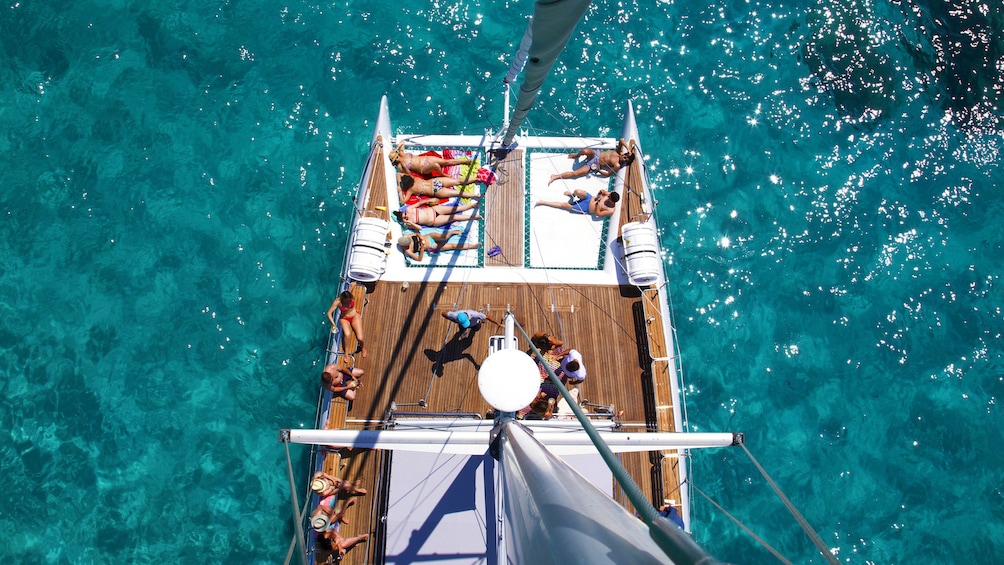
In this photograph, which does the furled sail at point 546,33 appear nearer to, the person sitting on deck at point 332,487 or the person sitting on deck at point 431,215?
the person sitting on deck at point 431,215

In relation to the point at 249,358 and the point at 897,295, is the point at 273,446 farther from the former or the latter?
the point at 897,295

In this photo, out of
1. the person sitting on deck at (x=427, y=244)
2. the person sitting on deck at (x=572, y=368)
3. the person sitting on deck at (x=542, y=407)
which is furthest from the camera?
the person sitting on deck at (x=427, y=244)

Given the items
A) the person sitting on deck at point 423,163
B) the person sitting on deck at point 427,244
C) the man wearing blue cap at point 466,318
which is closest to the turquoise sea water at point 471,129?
the person sitting on deck at point 423,163

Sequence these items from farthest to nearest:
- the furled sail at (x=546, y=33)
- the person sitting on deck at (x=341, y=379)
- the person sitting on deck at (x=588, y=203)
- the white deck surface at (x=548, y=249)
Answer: the person sitting on deck at (x=588, y=203) < the white deck surface at (x=548, y=249) < the person sitting on deck at (x=341, y=379) < the furled sail at (x=546, y=33)

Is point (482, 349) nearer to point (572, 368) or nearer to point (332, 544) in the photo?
point (572, 368)

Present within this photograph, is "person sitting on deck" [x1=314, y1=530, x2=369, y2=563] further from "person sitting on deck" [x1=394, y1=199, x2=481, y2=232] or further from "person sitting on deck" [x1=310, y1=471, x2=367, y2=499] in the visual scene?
"person sitting on deck" [x1=394, y1=199, x2=481, y2=232]

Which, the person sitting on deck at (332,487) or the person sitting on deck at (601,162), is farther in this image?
the person sitting on deck at (601,162)
